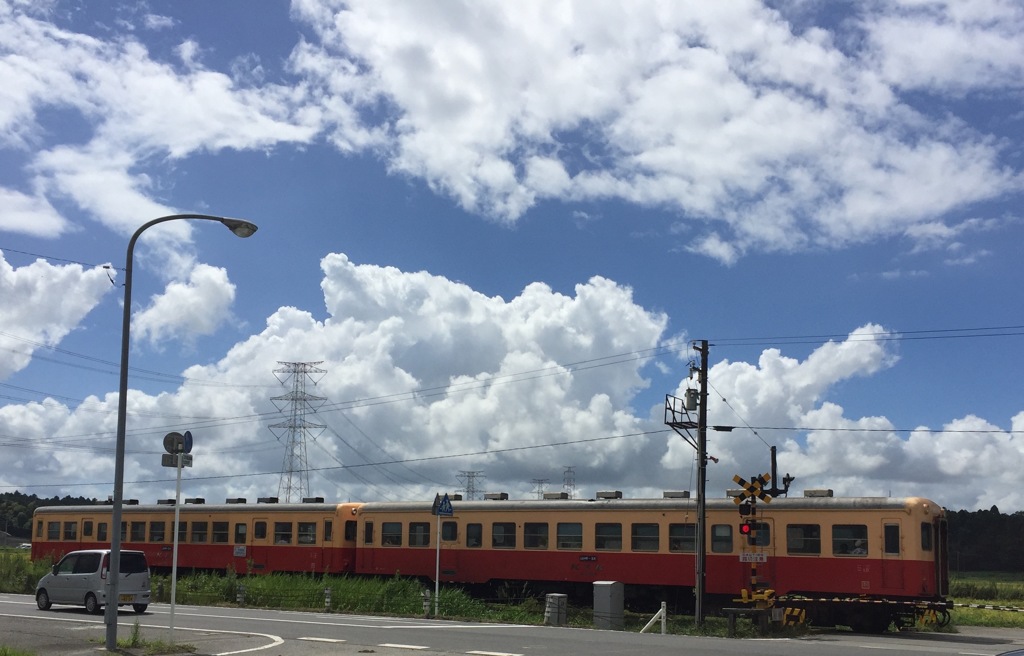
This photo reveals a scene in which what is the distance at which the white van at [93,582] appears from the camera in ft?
73.4

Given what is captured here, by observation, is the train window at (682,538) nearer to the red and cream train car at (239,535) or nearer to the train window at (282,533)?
the red and cream train car at (239,535)

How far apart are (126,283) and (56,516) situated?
30810 mm

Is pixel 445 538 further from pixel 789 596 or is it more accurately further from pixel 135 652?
pixel 135 652

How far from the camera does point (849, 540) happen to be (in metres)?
24.0

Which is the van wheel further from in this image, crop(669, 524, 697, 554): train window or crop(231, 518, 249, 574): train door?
crop(669, 524, 697, 554): train window

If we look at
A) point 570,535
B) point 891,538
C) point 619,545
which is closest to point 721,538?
point 619,545

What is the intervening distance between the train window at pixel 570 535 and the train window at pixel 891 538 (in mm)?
8275

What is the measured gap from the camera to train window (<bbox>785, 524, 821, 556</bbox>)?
24531 mm

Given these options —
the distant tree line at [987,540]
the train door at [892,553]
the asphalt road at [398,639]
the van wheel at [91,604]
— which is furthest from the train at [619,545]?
the distant tree line at [987,540]

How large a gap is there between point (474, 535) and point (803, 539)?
33.1ft

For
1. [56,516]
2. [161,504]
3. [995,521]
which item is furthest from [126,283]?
[995,521]

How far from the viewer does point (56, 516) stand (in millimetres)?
42250

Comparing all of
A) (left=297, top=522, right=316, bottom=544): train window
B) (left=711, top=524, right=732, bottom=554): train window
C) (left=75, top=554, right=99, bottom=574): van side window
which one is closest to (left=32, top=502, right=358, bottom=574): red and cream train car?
(left=297, top=522, right=316, bottom=544): train window

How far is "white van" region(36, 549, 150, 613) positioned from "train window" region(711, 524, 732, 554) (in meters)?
14.0
